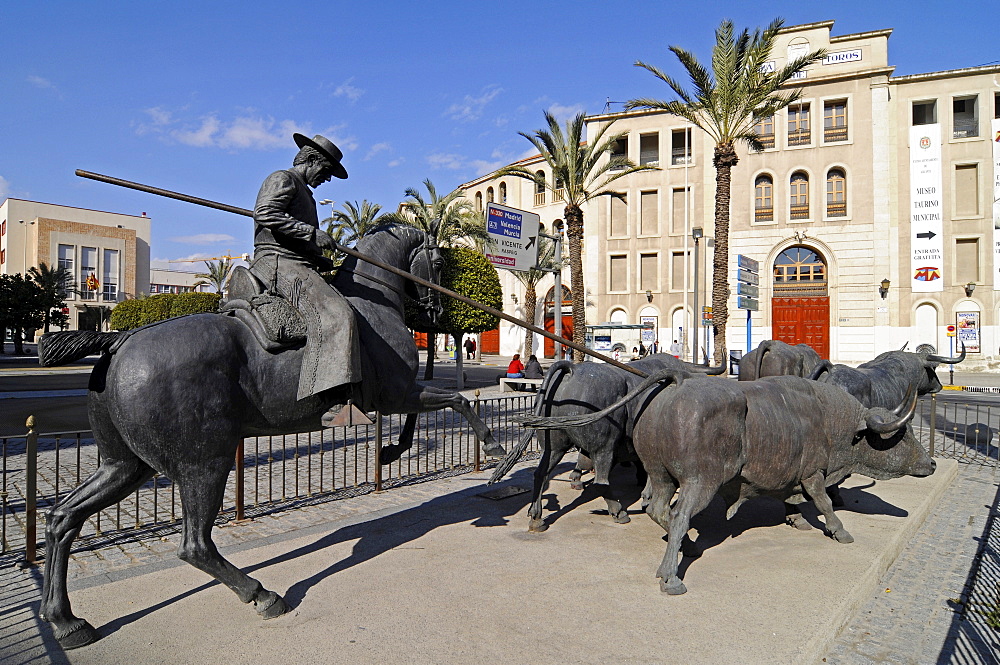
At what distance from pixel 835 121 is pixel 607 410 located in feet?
127

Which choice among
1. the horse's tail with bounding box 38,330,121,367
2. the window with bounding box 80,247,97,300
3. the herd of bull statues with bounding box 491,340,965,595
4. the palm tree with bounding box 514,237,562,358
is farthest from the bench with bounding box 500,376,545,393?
the window with bounding box 80,247,97,300

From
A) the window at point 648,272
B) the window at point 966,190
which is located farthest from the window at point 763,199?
the window at point 966,190

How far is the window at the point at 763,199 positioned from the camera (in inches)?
1464

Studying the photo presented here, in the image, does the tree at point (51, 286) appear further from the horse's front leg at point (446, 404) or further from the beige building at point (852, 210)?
the horse's front leg at point (446, 404)

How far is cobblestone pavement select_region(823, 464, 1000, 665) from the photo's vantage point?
3.85 meters

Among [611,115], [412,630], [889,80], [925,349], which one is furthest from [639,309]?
[412,630]

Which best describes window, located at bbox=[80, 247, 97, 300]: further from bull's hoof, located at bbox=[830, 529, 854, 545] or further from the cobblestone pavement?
the cobblestone pavement

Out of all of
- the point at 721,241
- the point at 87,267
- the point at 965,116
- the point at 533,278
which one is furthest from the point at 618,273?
the point at 87,267

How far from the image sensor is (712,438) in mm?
4625

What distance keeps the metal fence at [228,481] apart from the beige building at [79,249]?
6487 cm

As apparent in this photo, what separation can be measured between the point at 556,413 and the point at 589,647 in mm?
2663

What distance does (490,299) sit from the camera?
24406 millimetres

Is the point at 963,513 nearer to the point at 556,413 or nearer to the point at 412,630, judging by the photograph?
the point at 556,413

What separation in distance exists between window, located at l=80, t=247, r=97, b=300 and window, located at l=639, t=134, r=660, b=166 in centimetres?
5945
